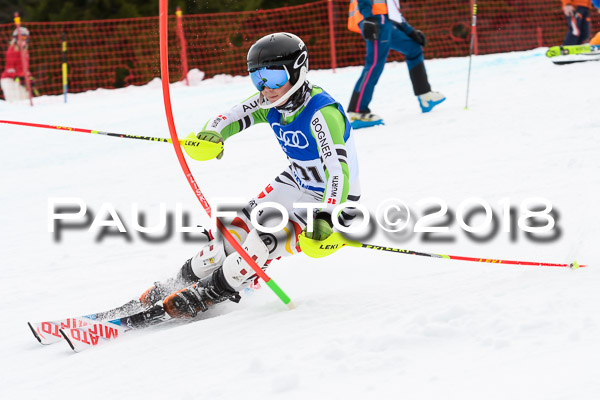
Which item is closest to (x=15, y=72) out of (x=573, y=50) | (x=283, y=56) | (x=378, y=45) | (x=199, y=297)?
(x=378, y=45)

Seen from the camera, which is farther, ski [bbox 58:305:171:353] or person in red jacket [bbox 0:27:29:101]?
person in red jacket [bbox 0:27:29:101]

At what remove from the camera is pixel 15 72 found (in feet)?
41.2

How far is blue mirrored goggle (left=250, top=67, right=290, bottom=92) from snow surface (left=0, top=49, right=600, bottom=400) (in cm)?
114

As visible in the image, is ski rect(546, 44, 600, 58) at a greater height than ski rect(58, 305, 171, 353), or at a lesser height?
greater

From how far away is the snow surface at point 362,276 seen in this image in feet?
8.38

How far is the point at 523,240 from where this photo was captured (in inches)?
180

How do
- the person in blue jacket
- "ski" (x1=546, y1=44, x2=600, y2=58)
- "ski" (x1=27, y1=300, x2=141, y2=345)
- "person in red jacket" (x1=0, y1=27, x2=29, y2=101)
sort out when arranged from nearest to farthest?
"ski" (x1=27, y1=300, x2=141, y2=345), the person in blue jacket, "ski" (x1=546, y1=44, x2=600, y2=58), "person in red jacket" (x1=0, y1=27, x2=29, y2=101)

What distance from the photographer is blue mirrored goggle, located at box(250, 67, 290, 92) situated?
11.3 ft

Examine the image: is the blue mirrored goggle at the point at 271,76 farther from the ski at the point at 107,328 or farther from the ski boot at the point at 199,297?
the ski at the point at 107,328

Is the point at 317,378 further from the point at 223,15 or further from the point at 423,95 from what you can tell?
the point at 223,15

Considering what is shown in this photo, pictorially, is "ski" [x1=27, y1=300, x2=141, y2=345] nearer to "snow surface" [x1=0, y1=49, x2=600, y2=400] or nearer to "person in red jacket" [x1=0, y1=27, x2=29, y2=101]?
"snow surface" [x1=0, y1=49, x2=600, y2=400]

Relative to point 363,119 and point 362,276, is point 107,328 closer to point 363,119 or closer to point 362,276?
point 362,276

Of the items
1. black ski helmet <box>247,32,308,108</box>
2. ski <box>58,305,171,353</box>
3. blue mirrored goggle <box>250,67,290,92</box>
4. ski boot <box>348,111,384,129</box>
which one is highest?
black ski helmet <box>247,32,308,108</box>

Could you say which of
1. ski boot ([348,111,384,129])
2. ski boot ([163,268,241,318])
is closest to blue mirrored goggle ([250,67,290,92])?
ski boot ([163,268,241,318])
